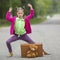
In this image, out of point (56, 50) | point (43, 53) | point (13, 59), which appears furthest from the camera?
point (56, 50)

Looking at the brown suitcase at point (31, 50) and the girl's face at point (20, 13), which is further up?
the girl's face at point (20, 13)

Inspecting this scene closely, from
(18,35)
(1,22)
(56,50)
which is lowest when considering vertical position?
(1,22)

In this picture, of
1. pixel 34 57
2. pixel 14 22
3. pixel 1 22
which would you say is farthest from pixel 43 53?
pixel 1 22

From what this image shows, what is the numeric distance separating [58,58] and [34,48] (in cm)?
77

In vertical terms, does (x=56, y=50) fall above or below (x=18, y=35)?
below

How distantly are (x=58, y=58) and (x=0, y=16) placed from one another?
1397 inches

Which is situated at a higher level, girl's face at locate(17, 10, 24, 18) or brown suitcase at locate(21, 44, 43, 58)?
girl's face at locate(17, 10, 24, 18)

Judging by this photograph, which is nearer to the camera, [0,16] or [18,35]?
[18,35]

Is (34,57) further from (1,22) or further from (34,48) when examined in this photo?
(1,22)

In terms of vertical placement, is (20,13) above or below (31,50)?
above

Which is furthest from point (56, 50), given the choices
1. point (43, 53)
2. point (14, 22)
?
point (14, 22)

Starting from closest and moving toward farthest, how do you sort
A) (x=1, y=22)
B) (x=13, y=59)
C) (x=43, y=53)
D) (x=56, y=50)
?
(x=13, y=59)
(x=43, y=53)
(x=56, y=50)
(x=1, y=22)

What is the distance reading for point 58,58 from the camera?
10.8 metres

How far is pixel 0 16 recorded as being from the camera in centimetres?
4594
